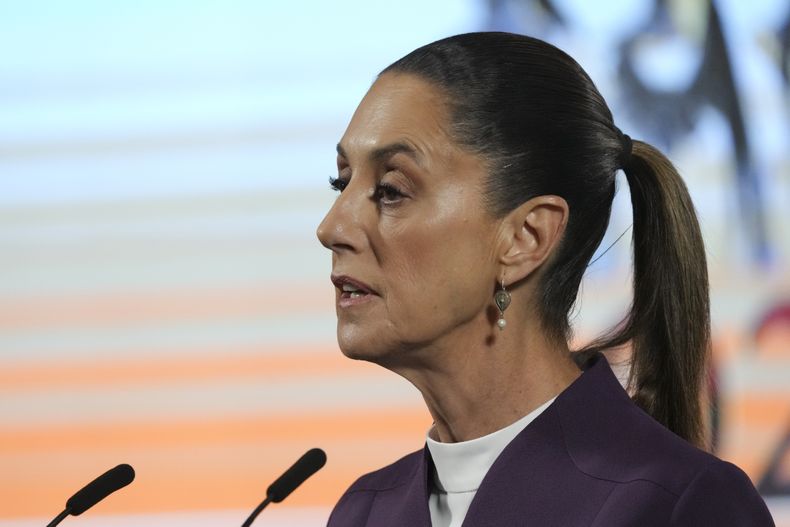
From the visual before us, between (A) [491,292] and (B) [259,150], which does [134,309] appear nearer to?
(B) [259,150]

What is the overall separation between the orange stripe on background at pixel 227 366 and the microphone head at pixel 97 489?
1.18m

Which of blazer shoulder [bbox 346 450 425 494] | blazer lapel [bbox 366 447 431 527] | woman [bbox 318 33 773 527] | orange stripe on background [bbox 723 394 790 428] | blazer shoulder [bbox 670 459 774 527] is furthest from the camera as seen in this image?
orange stripe on background [bbox 723 394 790 428]

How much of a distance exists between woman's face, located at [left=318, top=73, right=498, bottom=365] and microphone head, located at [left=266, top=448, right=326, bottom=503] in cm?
12

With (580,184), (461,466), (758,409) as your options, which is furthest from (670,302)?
(758,409)

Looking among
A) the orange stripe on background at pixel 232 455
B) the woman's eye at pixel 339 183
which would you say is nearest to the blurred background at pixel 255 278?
the orange stripe on background at pixel 232 455

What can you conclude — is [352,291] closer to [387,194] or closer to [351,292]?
[351,292]

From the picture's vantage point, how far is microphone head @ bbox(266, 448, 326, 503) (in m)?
1.23

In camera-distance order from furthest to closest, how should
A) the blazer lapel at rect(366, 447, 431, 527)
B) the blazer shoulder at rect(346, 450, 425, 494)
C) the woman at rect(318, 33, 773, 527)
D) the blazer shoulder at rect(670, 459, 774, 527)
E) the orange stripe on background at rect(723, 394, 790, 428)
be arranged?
the orange stripe on background at rect(723, 394, 790, 428) < the blazer shoulder at rect(346, 450, 425, 494) < the blazer lapel at rect(366, 447, 431, 527) < the woman at rect(318, 33, 773, 527) < the blazer shoulder at rect(670, 459, 774, 527)

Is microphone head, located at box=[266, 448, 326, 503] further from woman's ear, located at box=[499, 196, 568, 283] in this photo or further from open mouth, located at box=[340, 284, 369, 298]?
woman's ear, located at box=[499, 196, 568, 283]

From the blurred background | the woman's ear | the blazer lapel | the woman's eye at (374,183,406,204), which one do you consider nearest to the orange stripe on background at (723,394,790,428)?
the blurred background

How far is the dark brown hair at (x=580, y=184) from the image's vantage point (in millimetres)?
1369

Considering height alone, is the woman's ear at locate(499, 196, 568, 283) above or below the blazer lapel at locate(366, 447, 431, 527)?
above

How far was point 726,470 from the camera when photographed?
1.21 meters

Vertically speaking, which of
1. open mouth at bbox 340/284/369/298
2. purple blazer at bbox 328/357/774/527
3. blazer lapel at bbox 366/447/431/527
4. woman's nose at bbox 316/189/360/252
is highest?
woman's nose at bbox 316/189/360/252
